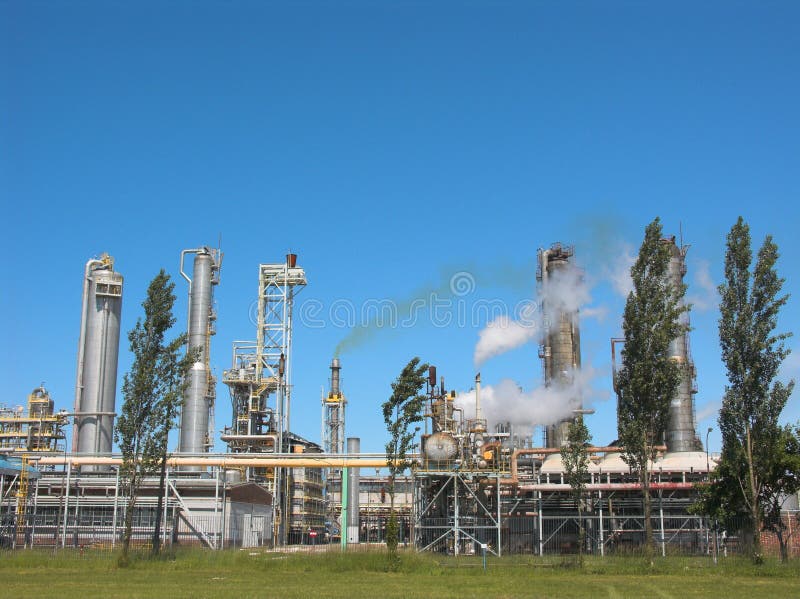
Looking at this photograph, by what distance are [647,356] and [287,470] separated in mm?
41161

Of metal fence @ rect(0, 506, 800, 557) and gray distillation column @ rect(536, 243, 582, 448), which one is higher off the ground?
gray distillation column @ rect(536, 243, 582, 448)

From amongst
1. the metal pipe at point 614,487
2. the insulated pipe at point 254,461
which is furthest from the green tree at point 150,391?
the metal pipe at point 614,487

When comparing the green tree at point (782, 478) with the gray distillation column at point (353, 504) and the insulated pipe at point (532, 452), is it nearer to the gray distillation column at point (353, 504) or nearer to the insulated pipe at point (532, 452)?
the insulated pipe at point (532, 452)

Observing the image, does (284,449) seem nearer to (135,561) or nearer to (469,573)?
(135,561)

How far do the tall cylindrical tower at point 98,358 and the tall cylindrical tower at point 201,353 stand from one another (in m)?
6.49

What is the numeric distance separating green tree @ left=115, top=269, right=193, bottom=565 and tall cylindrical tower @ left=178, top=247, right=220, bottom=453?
30903 mm

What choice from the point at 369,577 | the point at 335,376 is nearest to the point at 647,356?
the point at 369,577

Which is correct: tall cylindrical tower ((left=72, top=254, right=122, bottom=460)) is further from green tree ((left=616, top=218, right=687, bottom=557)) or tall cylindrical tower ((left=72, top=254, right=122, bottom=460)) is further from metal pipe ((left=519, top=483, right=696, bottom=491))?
green tree ((left=616, top=218, right=687, bottom=557))

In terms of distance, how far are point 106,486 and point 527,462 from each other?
31.9 m

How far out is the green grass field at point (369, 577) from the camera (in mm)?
26453

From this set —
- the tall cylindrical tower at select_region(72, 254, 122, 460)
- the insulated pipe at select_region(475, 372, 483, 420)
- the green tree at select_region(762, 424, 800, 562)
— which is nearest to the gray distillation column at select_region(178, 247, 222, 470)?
the tall cylindrical tower at select_region(72, 254, 122, 460)

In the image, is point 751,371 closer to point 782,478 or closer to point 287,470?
point 782,478

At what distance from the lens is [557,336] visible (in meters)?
77.2

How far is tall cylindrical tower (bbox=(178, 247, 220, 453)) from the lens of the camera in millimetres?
73312
